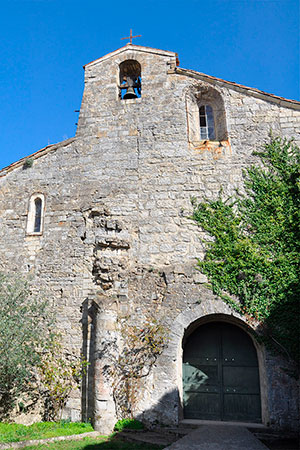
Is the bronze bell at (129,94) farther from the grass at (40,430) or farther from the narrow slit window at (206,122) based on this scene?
the grass at (40,430)

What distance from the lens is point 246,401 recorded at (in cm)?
773

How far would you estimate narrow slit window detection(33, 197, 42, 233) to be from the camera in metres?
9.39

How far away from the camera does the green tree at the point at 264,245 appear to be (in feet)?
24.1

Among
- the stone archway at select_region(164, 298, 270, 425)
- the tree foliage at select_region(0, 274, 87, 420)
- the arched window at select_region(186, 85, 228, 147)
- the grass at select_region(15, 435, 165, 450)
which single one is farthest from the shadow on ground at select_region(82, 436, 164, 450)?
the arched window at select_region(186, 85, 228, 147)

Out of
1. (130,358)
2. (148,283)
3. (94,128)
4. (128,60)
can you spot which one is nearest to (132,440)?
(130,358)

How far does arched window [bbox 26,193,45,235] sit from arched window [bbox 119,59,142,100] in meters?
3.53

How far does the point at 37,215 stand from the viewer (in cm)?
953

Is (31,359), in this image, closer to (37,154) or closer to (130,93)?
(37,154)

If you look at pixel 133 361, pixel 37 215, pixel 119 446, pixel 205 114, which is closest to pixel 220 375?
pixel 133 361

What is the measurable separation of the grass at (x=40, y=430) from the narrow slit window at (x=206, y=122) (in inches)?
282

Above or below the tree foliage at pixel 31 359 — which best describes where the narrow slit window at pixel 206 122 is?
above

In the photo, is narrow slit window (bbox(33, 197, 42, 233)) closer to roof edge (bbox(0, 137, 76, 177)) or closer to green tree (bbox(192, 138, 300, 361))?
roof edge (bbox(0, 137, 76, 177))

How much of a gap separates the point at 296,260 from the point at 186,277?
2.27 metres

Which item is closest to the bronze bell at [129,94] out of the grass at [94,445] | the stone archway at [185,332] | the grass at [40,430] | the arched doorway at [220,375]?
the stone archway at [185,332]
